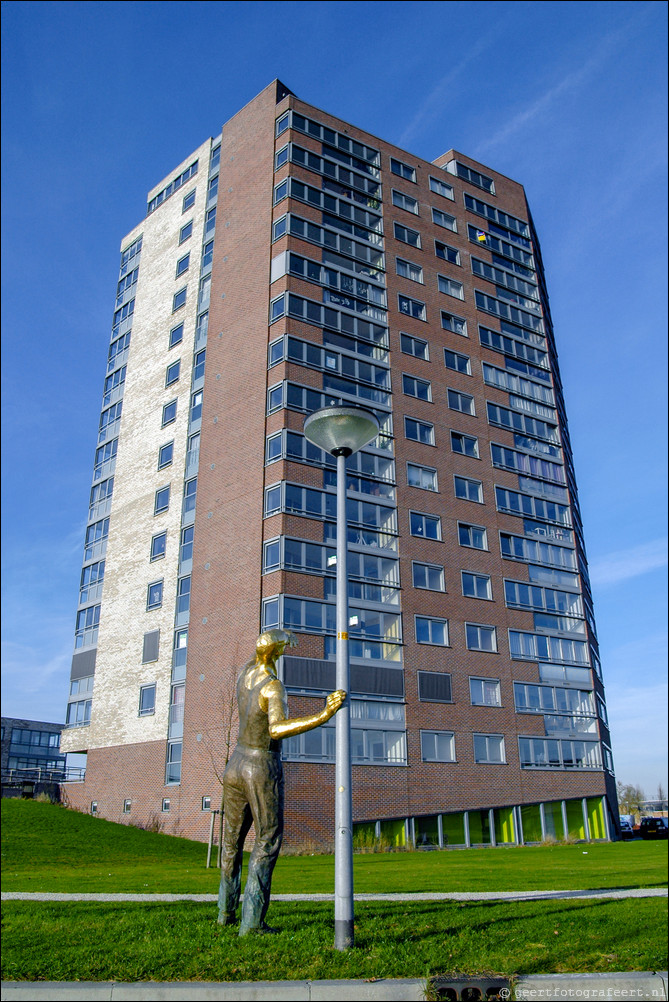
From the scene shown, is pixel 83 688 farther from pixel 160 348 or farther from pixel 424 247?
pixel 424 247

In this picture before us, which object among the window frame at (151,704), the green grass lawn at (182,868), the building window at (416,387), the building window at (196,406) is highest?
the building window at (416,387)

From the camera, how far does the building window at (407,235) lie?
163ft

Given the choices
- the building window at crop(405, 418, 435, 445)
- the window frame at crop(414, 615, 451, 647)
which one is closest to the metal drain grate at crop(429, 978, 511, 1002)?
the window frame at crop(414, 615, 451, 647)

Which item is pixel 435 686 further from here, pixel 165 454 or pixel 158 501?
pixel 165 454

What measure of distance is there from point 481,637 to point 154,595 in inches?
706

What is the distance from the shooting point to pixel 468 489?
45.8m

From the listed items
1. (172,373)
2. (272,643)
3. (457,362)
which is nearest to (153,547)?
(172,373)

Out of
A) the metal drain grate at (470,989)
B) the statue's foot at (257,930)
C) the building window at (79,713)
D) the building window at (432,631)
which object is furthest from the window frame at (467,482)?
the metal drain grate at (470,989)

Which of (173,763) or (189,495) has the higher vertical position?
(189,495)

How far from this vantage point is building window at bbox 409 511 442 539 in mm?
42156

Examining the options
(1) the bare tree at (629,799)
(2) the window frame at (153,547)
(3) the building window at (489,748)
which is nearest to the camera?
(3) the building window at (489,748)

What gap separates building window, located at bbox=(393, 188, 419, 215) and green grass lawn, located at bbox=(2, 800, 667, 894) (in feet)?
128

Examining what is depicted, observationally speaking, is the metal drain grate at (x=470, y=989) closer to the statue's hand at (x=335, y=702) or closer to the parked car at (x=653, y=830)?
the statue's hand at (x=335, y=702)

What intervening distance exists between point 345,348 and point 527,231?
23737 mm
